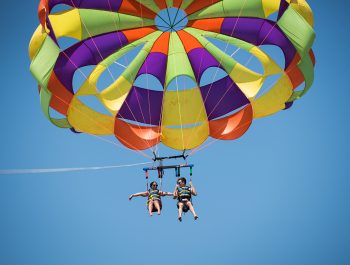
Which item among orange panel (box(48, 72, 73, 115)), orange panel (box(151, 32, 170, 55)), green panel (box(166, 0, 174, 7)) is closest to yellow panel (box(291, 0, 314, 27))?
green panel (box(166, 0, 174, 7))

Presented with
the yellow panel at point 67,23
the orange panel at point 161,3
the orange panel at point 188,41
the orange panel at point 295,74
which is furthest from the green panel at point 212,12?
the yellow panel at point 67,23

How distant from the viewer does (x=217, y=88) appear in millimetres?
15406

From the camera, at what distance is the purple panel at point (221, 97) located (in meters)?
15.3

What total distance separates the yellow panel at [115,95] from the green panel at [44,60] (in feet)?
6.24

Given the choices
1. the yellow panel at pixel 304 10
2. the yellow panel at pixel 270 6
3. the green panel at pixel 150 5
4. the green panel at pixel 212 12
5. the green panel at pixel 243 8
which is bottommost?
the yellow panel at pixel 304 10

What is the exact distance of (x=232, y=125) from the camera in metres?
15.2

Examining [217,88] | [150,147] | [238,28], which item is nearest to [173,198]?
[150,147]

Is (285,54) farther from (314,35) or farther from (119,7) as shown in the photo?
(119,7)

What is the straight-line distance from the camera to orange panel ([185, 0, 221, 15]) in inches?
584

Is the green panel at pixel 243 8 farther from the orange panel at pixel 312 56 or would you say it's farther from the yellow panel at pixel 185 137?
the yellow panel at pixel 185 137

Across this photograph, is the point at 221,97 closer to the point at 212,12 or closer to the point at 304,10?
the point at 212,12

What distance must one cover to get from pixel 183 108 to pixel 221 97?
2.95ft

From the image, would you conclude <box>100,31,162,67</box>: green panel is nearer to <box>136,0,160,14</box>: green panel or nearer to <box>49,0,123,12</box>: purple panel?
<box>136,0,160,14</box>: green panel

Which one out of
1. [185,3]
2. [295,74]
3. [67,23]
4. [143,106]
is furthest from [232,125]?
[67,23]
